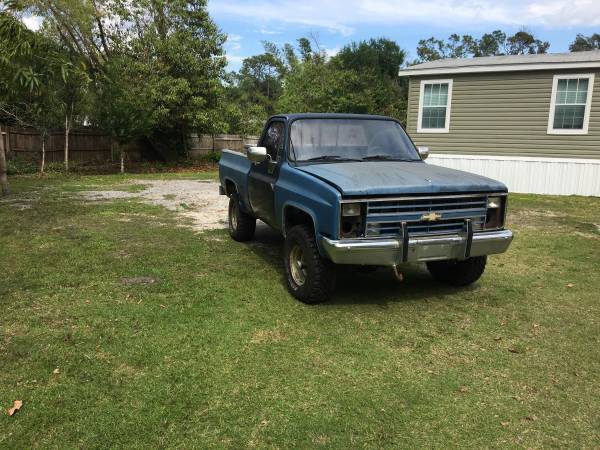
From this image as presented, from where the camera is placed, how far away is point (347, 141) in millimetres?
5707

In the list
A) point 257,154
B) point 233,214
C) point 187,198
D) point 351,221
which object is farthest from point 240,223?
point 187,198

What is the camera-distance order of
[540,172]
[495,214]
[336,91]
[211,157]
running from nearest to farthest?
[495,214], [540,172], [211,157], [336,91]

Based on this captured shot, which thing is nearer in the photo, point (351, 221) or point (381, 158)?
point (351, 221)

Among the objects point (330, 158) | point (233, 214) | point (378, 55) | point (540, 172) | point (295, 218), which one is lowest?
point (233, 214)

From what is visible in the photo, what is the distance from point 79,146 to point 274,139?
59.3 ft

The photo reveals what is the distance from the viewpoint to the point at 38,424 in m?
2.92

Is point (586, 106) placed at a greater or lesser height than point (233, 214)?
greater

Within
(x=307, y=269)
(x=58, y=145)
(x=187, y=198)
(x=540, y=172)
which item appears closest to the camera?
(x=307, y=269)

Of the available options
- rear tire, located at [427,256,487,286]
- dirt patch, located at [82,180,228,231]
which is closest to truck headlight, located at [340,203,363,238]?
rear tire, located at [427,256,487,286]

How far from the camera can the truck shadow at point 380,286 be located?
5.21m

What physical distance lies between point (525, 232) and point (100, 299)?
23.2ft

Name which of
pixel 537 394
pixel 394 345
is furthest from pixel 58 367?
pixel 537 394

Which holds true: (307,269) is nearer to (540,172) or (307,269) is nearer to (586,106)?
(540,172)

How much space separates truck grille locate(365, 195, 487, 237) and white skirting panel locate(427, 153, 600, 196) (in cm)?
1096
